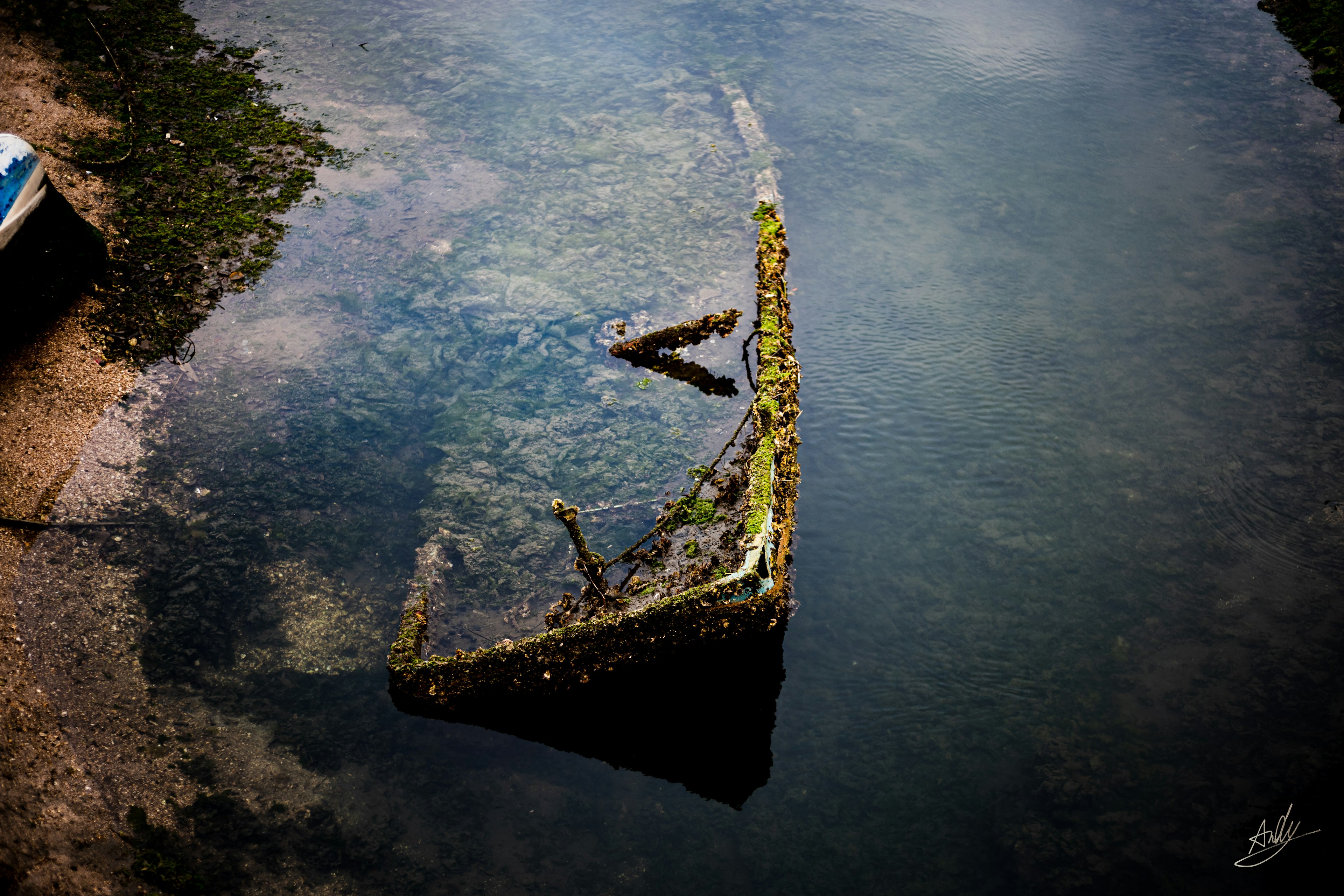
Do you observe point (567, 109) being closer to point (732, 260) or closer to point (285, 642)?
point (732, 260)

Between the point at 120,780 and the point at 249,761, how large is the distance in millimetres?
690

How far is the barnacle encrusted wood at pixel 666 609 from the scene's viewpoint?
401 centimetres

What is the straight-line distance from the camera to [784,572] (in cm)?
421

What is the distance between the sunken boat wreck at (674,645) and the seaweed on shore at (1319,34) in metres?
10.3

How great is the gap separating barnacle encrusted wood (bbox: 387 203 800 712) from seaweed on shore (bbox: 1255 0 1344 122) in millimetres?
10919

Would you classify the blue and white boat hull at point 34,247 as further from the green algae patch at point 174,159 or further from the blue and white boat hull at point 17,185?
the green algae patch at point 174,159

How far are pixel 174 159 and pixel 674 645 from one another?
8275mm

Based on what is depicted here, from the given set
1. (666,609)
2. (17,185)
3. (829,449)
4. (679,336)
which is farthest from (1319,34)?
(17,185)

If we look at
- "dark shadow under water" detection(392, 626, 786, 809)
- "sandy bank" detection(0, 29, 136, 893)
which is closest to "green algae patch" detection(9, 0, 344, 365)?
"sandy bank" detection(0, 29, 136, 893)

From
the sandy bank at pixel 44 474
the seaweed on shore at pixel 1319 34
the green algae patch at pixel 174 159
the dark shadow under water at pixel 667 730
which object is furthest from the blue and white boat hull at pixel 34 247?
the seaweed on shore at pixel 1319 34
